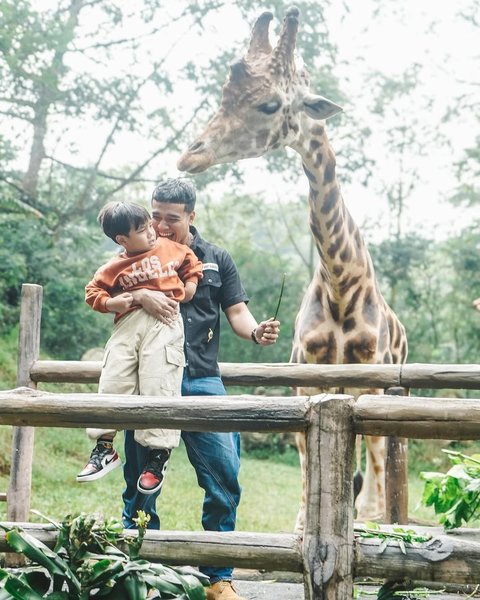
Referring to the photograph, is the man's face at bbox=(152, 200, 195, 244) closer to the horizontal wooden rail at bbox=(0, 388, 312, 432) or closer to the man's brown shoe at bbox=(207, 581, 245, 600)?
the horizontal wooden rail at bbox=(0, 388, 312, 432)

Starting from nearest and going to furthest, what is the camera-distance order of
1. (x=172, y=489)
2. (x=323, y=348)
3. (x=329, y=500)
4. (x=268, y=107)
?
(x=329, y=500) → (x=268, y=107) → (x=323, y=348) → (x=172, y=489)

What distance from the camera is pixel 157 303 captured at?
379 centimetres

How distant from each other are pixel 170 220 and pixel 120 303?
489 millimetres

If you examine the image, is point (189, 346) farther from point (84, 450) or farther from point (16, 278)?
point (16, 278)

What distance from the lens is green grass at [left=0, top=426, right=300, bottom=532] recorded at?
7977 millimetres

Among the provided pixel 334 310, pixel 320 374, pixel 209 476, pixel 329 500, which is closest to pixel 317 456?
pixel 329 500

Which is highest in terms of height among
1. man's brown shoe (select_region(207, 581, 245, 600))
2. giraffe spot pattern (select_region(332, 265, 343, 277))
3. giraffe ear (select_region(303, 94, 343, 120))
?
giraffe ear (select_region(303, 94, 343, 120))

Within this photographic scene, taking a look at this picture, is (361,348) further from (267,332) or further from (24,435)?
(24,435)

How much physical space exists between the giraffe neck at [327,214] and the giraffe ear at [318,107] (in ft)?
0.47

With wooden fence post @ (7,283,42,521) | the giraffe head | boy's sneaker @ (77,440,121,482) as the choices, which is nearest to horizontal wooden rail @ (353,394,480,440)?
boy's sneaker @ (77,440,121,482)

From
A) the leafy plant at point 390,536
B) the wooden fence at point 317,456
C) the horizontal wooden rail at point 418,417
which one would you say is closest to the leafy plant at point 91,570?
the wooden fence at point 317,456

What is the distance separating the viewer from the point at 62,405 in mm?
3430

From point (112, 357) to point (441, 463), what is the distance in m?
10.5

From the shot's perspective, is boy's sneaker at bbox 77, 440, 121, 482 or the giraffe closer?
boy's sneaker at bbox 77, 440, 121, 482
